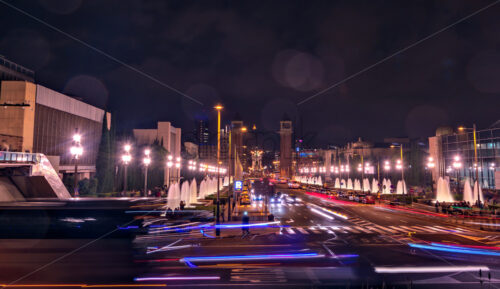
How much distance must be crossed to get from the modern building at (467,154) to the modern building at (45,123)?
215 feet

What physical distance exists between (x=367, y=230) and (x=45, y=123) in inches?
2016

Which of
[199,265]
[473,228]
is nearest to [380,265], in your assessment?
[199,265]

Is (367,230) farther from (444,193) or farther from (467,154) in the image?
(467,154)

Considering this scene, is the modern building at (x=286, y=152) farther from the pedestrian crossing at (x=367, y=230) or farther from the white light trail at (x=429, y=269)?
the white light trail at (x=429, y=269)

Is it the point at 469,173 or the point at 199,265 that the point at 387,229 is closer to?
the point at 199,265

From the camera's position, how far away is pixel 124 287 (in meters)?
11.0

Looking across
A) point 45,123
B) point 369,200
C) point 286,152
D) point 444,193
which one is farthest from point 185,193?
point 286,152

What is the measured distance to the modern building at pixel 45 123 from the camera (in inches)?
1687

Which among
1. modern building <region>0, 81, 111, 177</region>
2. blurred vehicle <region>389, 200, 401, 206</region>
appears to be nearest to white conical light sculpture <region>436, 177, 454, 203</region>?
blurred vehicle <region>389, 200, 401, 206</region>

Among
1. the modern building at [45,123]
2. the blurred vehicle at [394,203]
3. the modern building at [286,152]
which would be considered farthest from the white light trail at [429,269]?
the modern building at [286,152]

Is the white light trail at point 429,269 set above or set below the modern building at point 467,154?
below

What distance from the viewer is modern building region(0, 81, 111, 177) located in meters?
42.8

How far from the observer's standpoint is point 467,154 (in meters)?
63.8

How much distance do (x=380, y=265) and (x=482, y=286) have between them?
12.6ft
